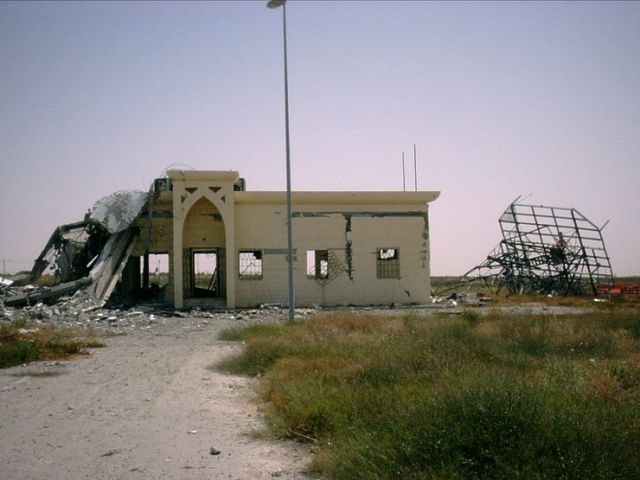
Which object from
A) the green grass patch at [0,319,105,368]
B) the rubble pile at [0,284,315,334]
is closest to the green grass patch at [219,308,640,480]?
the green grass patch at [0,319,105,368]

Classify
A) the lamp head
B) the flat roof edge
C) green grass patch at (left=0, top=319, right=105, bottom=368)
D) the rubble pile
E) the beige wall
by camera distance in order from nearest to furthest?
green grass patch at (left=0, top=319, right=105, bottom=368) → the lamp head → the rubble pile → the flat roof edge → the beige wall

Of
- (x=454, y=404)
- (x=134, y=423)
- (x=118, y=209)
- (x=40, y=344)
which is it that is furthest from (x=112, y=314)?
(x=454, y=404)

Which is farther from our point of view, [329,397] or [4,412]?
[4,412]

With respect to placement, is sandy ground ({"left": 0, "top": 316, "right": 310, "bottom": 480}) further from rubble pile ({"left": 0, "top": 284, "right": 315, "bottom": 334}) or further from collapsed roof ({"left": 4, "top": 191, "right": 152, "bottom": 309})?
collapsed roof ({"left": 4, "top": 191, "right": 152, "bottom": 309})

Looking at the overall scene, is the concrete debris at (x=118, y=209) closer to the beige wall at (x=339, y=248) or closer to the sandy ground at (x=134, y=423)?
the beige wall at (x=339, y=248)

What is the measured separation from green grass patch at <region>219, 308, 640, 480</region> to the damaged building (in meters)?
14.9

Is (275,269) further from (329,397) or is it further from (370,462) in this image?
(370,462)

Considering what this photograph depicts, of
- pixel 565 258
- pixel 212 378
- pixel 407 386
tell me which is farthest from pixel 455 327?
pixel 565 258

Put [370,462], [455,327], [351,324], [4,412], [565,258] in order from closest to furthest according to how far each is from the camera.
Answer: [370,462] < [4,412] < [455,327] < [351,324] < [565,258]

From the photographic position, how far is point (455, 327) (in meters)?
15.1

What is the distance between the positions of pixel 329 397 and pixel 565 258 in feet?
97.0

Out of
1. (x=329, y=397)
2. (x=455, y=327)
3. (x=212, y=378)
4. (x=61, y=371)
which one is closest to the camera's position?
(x=329, y=397)

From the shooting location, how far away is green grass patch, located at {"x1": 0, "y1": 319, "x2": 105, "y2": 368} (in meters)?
13.8

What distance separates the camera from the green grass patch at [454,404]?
15.9 ft
